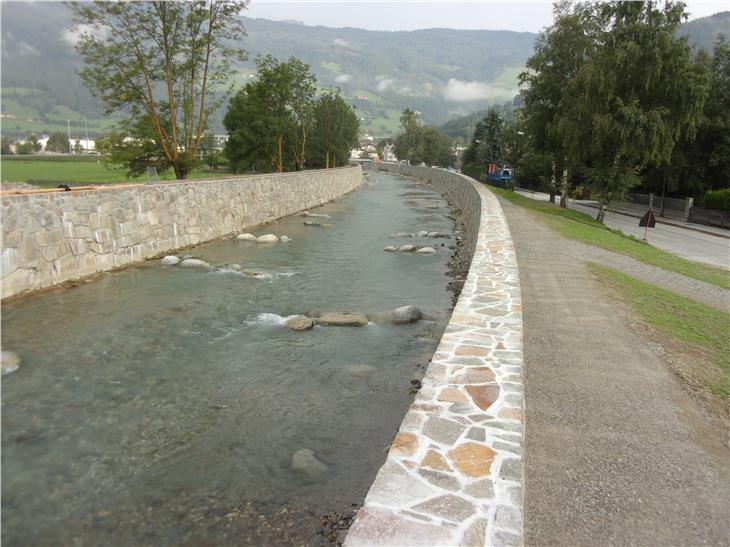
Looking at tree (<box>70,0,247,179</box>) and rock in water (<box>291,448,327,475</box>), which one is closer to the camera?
rock in water (<box>291,448,327,475</box>)

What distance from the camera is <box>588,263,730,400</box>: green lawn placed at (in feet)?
20.0

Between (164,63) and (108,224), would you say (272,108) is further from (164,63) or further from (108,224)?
(108,224)

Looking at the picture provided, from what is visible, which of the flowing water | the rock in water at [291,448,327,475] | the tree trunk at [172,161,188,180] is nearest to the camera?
the flowing water

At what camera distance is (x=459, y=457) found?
10.4 feet

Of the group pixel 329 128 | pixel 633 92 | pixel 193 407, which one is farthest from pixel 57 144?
pixel 193 407

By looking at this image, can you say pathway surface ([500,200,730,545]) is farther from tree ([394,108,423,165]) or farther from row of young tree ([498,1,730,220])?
tree ([394,108,423,165])

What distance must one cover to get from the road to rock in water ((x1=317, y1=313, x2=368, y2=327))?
1604cm

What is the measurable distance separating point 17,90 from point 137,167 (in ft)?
517

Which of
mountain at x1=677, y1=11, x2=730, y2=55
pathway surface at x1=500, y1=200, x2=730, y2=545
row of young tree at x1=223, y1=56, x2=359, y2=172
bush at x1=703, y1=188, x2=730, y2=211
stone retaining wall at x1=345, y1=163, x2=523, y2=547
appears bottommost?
pathway surface at x1=500, y1=200, x2=730, y2=545

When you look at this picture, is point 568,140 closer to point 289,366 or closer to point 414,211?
point 414,211

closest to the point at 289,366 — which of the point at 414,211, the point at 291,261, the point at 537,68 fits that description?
the point at 291,261

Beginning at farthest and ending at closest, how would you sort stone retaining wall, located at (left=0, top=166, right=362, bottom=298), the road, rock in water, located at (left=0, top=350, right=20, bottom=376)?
the road, stone retaining wall, located at (left=0, top=166, right=362, bottom=298), rock in water, located at (left=0, top=350, right=20, bottom=376)

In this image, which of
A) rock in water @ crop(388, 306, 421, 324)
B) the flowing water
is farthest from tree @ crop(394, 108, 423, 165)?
rock in water @ crop(388, 306, 421, 324)

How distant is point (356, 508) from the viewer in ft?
13.6
